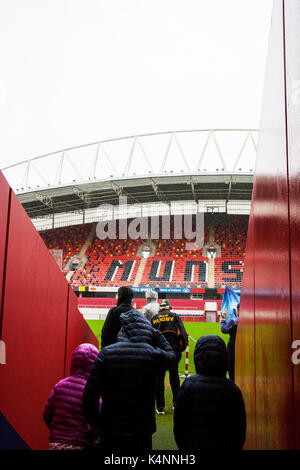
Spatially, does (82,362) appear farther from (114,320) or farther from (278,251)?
(278,251)

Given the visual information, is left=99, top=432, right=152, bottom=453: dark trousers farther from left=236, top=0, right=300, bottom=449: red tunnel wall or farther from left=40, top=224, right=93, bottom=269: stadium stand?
left=40, top=224, right=93, bottom=269: stadium stand

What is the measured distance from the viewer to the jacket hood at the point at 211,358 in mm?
2193

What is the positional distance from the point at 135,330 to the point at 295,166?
1.44 meters

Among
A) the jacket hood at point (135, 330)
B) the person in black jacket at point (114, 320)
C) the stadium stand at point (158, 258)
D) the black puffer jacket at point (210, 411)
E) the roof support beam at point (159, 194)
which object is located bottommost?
the black puffer jacket at point (210, 411)

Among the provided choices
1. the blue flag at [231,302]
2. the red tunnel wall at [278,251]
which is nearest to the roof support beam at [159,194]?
the blue flag at [231,302]

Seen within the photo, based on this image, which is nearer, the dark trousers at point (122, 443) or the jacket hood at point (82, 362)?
the dark trousers at point (122, 443)

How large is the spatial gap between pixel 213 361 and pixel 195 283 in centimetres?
2969

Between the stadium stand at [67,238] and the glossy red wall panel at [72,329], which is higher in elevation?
the stadium stand at [67,238]

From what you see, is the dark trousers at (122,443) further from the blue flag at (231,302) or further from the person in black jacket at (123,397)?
the blue flag at (231,302)

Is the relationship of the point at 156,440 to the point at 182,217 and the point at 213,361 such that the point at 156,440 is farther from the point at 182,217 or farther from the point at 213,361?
the point at 182,217

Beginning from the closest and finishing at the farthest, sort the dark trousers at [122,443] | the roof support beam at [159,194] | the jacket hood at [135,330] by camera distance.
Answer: the dark trousers at [122,443]
the jacket hood at [135,330]
the roof support beam at [159,194]

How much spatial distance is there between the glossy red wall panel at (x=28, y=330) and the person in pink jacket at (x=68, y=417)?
8.6 inches

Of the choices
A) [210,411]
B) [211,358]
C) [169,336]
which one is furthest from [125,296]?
[210,411]
